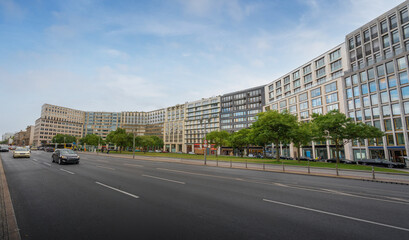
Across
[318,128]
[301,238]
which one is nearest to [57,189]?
[301,238]

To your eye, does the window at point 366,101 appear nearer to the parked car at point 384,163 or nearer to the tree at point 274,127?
the parked car at point 384,163

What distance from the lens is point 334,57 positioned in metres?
56.8

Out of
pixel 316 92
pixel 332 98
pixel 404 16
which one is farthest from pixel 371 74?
pixel 316 92

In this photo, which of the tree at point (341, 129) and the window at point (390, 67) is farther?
the window at point (390, 67)

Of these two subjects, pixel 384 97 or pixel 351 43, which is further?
pixel 351 43

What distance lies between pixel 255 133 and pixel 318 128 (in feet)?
36.3

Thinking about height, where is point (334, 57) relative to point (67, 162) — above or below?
above

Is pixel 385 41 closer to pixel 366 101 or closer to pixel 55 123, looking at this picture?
pixel 366 101

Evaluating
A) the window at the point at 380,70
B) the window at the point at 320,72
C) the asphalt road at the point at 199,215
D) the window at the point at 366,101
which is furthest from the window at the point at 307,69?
the asphalt road at the point at 199,215

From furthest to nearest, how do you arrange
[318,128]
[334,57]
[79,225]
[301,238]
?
[334,57], [318,128], [79,225], [301,238]

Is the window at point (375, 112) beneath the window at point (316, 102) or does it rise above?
beneath

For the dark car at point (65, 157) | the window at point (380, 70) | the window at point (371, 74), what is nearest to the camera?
the dark car at point (65, 157)

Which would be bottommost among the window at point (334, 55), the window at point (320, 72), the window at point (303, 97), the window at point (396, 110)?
the window at point (396, 110)

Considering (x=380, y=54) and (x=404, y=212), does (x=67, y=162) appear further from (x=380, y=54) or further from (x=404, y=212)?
(x=380, y=54)
